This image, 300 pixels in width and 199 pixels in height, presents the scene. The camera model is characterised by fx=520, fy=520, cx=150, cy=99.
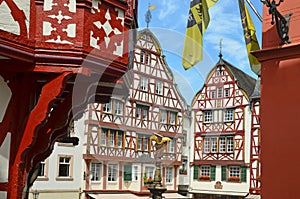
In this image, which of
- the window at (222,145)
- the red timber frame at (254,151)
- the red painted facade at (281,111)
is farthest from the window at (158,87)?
the red painted facade at (281,111)

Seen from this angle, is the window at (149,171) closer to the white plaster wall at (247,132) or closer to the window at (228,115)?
the white plaster wall at (247,132)

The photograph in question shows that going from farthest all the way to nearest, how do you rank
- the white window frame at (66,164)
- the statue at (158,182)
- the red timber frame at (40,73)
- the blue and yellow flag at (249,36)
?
the white window frame at (66,164) < the statue at (158,182) < the blue and yellow flag at (249,36) < the red timber frame at (40,73)

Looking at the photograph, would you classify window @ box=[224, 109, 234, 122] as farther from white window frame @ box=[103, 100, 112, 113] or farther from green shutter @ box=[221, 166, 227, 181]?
white window frame @ box=[103, 100, 112, 113]

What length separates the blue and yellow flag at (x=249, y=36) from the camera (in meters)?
7.71

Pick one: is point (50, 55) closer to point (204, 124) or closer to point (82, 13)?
point (82, 13)

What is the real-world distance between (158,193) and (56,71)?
5646 millimetres

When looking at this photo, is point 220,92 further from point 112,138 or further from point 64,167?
point 64,167

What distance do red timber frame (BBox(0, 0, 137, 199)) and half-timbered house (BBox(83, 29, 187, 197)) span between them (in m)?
17.8

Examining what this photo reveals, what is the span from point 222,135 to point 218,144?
0.58m

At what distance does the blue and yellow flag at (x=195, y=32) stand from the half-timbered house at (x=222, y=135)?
19.8 metres

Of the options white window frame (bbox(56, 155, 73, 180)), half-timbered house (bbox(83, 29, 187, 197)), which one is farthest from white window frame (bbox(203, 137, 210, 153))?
white window frame (bbox(56, 155, 73, 180))

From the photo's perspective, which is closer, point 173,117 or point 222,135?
point 173,117

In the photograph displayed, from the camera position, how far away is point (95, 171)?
24453 millimetres

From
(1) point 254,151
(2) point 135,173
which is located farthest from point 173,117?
(1) point 254,151
